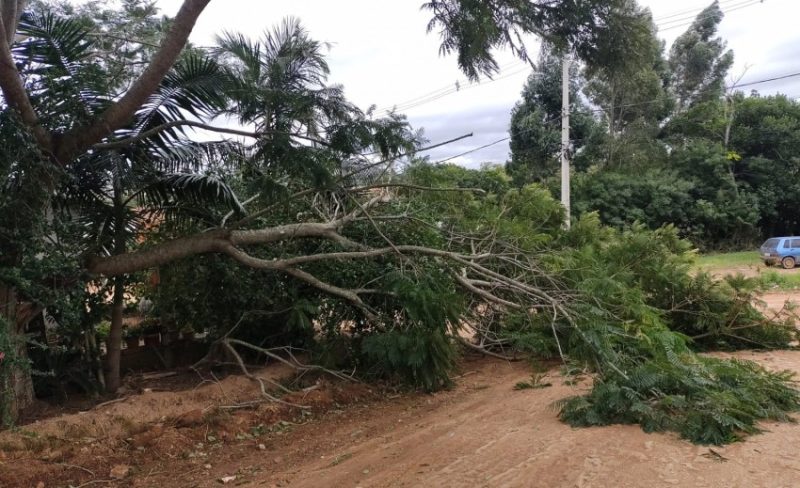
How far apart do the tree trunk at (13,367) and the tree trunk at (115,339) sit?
0.92 metres

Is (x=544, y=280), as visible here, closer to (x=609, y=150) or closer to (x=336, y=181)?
(x=336, y=181)

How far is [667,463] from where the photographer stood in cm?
428

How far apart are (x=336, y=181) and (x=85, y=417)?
135 inches

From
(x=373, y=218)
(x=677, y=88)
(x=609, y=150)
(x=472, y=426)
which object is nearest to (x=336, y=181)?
(x=373, y=218)

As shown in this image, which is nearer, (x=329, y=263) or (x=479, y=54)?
(x=479, y=54)

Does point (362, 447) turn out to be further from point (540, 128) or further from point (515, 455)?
point (540, 128)

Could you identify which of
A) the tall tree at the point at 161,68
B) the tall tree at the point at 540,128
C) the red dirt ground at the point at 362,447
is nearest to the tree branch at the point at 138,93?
the tall tree at the point at 161,68

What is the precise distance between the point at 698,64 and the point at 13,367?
37231 millimetres

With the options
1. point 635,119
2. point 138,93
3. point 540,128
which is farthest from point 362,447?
point 635,119

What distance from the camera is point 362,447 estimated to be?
5.54 metres

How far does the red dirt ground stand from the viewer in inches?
169

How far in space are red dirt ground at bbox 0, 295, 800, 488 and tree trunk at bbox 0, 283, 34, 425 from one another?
1.15 ft

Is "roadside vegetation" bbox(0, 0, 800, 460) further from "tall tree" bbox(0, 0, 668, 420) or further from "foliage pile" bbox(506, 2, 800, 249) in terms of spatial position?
"foliage pile" bbox(506, 2, 800, 249)

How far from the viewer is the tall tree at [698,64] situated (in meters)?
33.5
